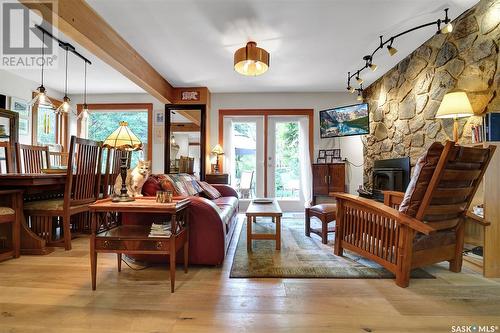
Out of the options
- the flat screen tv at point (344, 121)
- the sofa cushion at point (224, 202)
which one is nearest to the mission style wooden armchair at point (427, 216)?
the sofa cushion at point (224, 202)

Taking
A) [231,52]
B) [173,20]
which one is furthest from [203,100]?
[173,20]

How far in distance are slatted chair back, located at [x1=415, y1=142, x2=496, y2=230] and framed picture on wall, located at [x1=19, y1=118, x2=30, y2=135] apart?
6.21 metres

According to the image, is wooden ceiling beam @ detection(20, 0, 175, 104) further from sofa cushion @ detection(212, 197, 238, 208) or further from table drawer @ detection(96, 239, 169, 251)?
sofa cushion @ detection(212, 197, 238, 208)

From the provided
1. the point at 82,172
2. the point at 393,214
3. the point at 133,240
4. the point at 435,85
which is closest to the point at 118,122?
the point at 82,172

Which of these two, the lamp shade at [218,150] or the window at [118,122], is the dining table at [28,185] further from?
the window at [118,122]

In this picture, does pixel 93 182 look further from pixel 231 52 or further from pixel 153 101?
pixel 153 101

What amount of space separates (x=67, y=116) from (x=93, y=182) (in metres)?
3.60

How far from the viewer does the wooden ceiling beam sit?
2.10 meters

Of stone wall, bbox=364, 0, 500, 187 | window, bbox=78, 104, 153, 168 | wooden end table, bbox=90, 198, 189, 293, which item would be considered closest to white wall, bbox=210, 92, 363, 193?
stone wall, bbox=364, 0, 500, 187

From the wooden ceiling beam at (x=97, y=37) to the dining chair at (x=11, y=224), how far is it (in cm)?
167

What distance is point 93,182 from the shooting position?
2.97 m

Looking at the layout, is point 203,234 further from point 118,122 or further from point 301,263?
point 118,122
